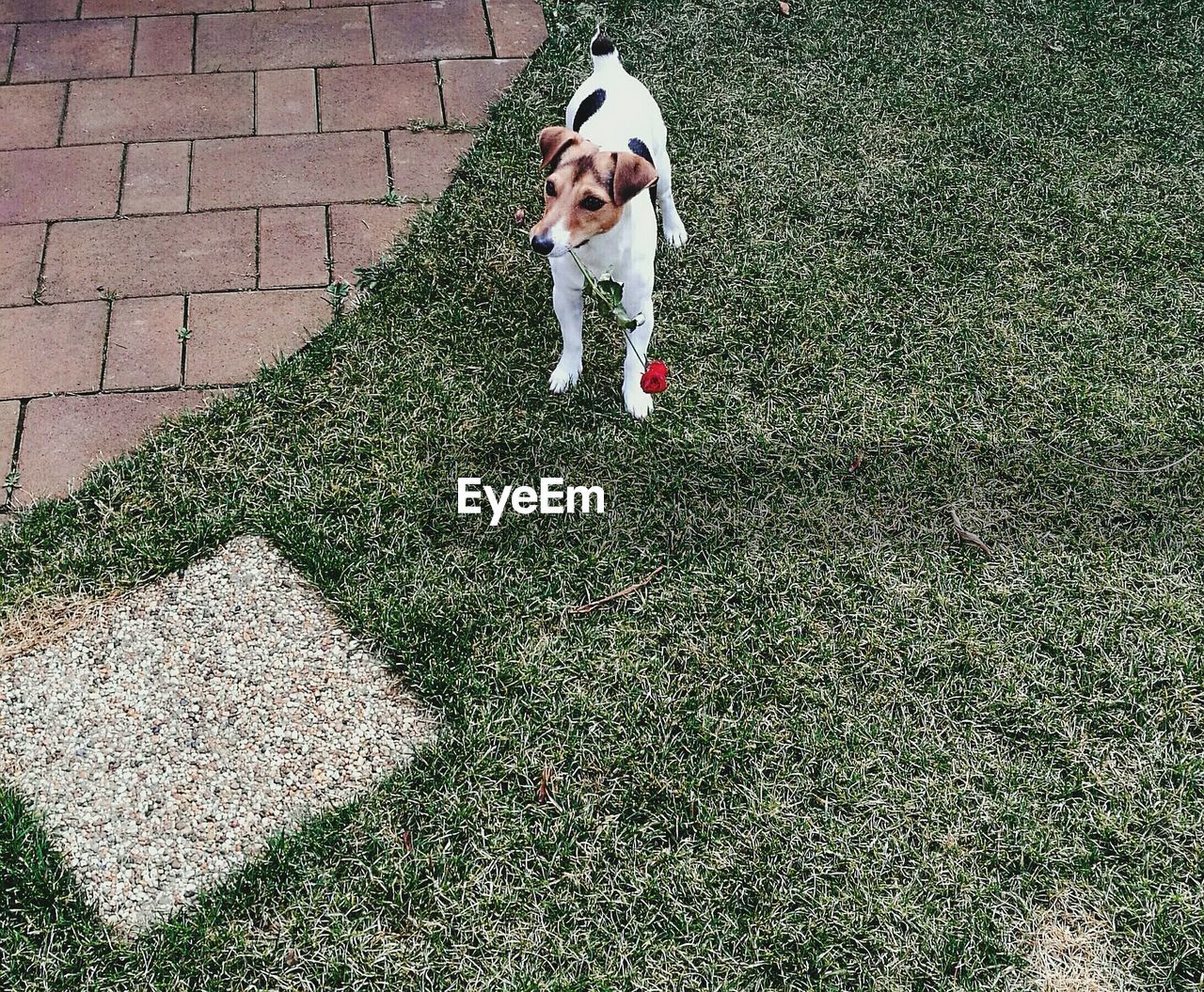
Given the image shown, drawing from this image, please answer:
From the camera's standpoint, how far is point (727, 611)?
2.95 meters

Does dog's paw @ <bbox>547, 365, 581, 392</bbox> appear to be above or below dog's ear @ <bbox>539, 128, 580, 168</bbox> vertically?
below

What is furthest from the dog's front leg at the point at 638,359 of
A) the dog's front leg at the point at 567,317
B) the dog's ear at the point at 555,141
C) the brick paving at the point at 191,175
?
the brick paving at the point at 191,175

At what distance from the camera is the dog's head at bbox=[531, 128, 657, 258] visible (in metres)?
2.64

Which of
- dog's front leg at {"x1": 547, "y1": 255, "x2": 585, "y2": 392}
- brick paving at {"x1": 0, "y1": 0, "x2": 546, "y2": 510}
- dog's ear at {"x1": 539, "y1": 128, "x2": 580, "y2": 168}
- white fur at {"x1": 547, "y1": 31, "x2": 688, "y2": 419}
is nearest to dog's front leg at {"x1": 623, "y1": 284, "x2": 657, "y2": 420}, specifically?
white fur at {"x1": 547, "y1": 31, "x2": 688, "y2": 419}

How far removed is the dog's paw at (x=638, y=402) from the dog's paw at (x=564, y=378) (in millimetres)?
180

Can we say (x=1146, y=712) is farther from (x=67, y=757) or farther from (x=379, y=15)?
(x=379, y=15)

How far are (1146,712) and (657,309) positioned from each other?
1.95 m

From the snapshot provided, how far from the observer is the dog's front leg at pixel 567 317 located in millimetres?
2994

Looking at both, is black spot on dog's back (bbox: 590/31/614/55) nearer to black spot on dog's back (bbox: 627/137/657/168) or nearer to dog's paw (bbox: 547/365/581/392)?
black spot on dog's back (bbox: 627/137/657/168)

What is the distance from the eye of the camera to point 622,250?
113 inches

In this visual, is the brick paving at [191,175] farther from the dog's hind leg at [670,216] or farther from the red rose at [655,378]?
the red rose at [655,378]

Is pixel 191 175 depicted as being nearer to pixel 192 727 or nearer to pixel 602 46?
pixel 602 46

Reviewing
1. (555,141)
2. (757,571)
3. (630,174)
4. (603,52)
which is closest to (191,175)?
(603,52)

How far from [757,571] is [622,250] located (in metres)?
0.97
